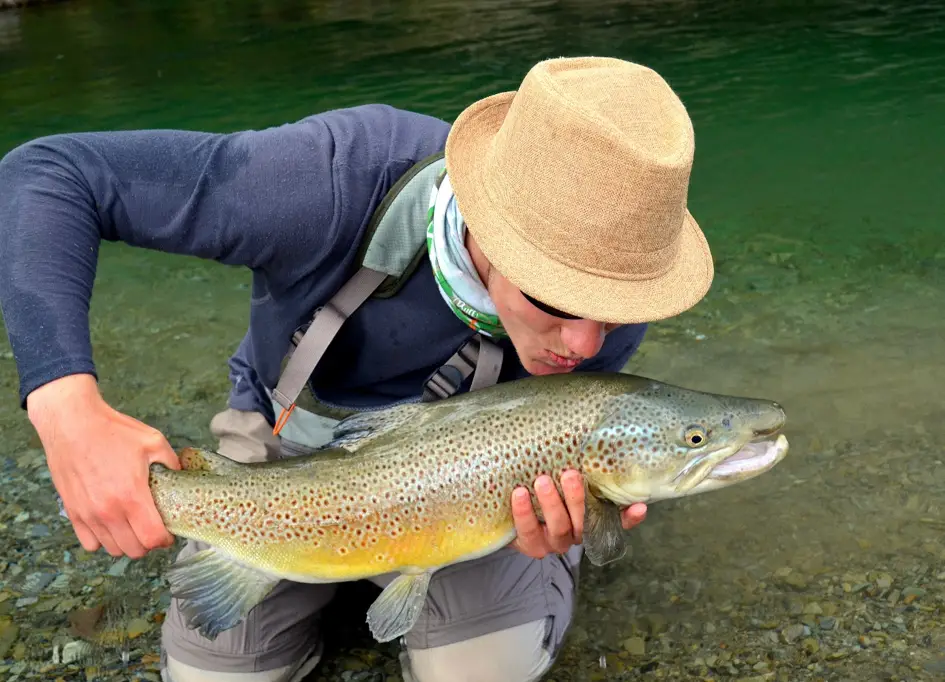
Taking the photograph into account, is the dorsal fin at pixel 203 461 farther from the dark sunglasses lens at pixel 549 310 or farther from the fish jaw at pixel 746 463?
the fish jaw at pixel 746 463

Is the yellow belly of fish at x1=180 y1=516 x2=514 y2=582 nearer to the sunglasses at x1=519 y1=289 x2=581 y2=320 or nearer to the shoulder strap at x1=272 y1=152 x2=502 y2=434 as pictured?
the shoulder strap at x1=272 y1=152 x2=502 y2=434

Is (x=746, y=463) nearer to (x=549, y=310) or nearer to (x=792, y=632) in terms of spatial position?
(x=549, y=310)

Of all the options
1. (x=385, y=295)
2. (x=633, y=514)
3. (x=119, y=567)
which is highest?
(x=385, y=295)

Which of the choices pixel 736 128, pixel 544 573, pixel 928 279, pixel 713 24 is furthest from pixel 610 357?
pixel 713 24

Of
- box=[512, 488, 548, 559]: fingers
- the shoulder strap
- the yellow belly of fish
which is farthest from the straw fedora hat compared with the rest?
the yellow belly of fish

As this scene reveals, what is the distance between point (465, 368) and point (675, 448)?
27.8 inches

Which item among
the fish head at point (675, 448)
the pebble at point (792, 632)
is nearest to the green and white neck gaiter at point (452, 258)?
the fish head at point (675, 448)

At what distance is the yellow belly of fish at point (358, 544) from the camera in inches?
100

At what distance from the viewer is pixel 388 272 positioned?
2736 millimetres

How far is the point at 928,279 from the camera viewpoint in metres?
6.09

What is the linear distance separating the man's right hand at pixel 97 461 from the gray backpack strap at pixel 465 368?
32.7 inches

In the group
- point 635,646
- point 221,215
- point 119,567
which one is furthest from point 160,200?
point 635,646

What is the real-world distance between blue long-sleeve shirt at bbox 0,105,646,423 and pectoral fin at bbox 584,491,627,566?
0.68m

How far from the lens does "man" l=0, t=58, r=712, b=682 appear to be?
224 centimetres
